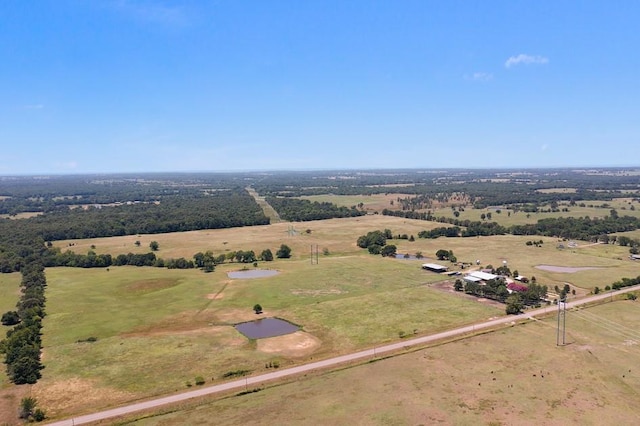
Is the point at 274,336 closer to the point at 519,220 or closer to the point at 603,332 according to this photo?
the point at 603,332

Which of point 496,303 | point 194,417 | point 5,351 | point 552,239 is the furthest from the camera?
point 552,239

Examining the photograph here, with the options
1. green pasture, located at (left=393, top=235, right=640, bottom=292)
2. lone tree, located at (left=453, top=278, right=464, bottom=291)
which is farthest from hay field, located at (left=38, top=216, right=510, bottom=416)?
green pasture, located at (left=393, top=235, right=640, bottom=292)

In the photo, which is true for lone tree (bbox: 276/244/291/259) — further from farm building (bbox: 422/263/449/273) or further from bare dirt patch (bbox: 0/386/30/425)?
bare dirt patch (bbox: 0/386/30/425)

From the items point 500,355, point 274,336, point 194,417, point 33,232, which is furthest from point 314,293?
point 33,232

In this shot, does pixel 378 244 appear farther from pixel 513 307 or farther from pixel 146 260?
pixel 513 307

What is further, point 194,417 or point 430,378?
point 430,378

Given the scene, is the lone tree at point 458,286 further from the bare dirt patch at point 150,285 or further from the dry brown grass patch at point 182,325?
the bare dirt patch at point 150,285

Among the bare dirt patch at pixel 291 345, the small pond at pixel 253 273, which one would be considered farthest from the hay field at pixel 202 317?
the small pond at pixel 253 273
